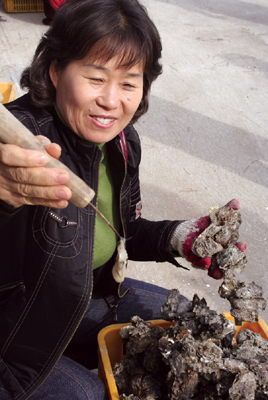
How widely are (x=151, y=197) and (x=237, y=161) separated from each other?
111 cm

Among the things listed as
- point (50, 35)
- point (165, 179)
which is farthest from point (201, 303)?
point (165, 179)

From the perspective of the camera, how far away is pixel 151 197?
369 cm

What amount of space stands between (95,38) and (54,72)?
0.28 metres

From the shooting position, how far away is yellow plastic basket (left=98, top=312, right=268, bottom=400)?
5.27ft

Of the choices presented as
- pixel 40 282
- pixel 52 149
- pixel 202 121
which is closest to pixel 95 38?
pixel 52 149

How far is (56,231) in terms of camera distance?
1.56 meters

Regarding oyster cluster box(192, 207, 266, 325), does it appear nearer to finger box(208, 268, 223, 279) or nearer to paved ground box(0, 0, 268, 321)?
finger box(208, 268, 223, 279)

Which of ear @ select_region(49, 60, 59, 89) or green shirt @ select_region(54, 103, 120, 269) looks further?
green shirt @ select_region(54, 103, 120, 269)

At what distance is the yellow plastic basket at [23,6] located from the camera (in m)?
6.19

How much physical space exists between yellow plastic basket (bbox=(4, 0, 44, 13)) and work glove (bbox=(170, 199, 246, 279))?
569cm

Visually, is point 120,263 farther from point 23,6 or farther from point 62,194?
point 23,6

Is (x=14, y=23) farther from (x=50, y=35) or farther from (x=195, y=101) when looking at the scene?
(x=50, y=35)

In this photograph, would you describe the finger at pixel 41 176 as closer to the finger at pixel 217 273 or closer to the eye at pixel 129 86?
the eye at pixel 129 86

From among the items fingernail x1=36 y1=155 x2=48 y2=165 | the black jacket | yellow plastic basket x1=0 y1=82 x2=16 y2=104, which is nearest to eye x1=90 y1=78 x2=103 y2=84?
the black jacket
